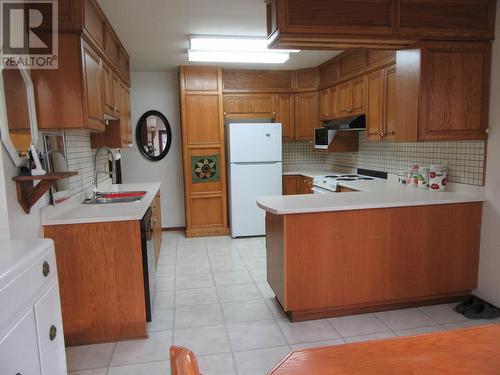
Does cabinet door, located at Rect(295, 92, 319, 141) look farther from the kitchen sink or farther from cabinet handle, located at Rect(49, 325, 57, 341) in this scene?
cabinet handle, located at Rect(49, 325, 57, 341)

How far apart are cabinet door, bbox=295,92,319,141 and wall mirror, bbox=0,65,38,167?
3740 mm

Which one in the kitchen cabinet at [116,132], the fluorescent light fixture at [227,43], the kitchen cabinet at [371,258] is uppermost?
the fluorescent light fixture at [227,43]

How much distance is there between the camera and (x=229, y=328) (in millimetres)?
2604

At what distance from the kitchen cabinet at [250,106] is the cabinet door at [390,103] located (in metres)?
1.96

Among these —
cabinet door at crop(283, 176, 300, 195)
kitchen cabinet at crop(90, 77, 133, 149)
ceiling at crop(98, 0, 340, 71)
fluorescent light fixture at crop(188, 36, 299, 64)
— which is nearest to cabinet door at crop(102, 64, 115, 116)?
kitchen cabinet at crop(90, 77, 133, 149)

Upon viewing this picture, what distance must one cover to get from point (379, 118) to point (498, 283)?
1812 millimetres

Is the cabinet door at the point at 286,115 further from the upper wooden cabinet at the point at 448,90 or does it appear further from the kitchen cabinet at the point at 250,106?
the upper wooden cabinet at the point at 448,90

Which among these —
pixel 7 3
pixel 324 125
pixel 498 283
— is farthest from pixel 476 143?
pixel 7 3

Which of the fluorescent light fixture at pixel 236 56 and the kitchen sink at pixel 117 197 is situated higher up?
the fluorescent light fixture at pixel 236 56

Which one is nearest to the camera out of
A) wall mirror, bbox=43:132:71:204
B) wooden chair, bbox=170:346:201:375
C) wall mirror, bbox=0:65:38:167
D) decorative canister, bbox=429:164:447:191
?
wooden chair, bbox=170:346:201:375

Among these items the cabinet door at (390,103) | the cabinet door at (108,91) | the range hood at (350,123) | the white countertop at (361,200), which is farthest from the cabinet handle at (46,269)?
the range hood at (350,123)

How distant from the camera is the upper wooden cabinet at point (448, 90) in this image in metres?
2.62

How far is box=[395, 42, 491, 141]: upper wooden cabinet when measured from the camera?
8.59 feet

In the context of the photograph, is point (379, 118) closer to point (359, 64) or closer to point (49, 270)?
point (359, 64)
